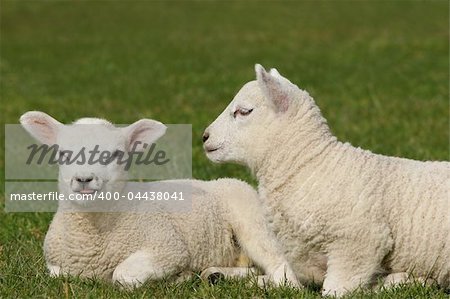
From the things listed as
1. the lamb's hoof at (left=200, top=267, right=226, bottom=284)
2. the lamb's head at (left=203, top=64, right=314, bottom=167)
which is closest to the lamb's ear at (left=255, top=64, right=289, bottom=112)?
the lamb's head at (left=203, top=64, right=314, bottom=167)

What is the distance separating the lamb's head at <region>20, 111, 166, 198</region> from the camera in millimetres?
Result: 5578

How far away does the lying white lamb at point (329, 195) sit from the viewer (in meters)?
5.39

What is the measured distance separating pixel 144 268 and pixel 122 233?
31 centimetres

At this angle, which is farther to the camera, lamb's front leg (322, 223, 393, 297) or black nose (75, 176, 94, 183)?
black nose (75, 176, 94, 183)

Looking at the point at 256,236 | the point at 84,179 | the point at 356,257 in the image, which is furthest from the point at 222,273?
the point at 84,179

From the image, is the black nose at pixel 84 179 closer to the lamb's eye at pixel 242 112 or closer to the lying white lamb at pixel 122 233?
the lying white lamb at pixel 122 233

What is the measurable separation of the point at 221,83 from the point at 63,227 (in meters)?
12.8

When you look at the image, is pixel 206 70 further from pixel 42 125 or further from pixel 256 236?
pixel 42 125

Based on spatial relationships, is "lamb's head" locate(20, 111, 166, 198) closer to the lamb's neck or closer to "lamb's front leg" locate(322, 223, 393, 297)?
the lamb's neck

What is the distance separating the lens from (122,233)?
19.3ft

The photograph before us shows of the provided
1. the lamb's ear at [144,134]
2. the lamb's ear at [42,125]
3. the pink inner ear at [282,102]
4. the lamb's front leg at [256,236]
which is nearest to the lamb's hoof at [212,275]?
the lamb's front leg at [256,236]

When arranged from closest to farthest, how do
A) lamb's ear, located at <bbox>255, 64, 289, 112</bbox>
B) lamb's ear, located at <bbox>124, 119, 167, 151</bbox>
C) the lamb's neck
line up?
lamb's ear, located at <bbox>255, 64, 289, 112</bbox>, the lamb's neck, lamb's ear, located at <bbox>124, 119, 167, 151</bbox>

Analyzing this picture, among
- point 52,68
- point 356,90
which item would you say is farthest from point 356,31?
point 356,90

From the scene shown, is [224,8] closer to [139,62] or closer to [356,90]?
[139,62]
